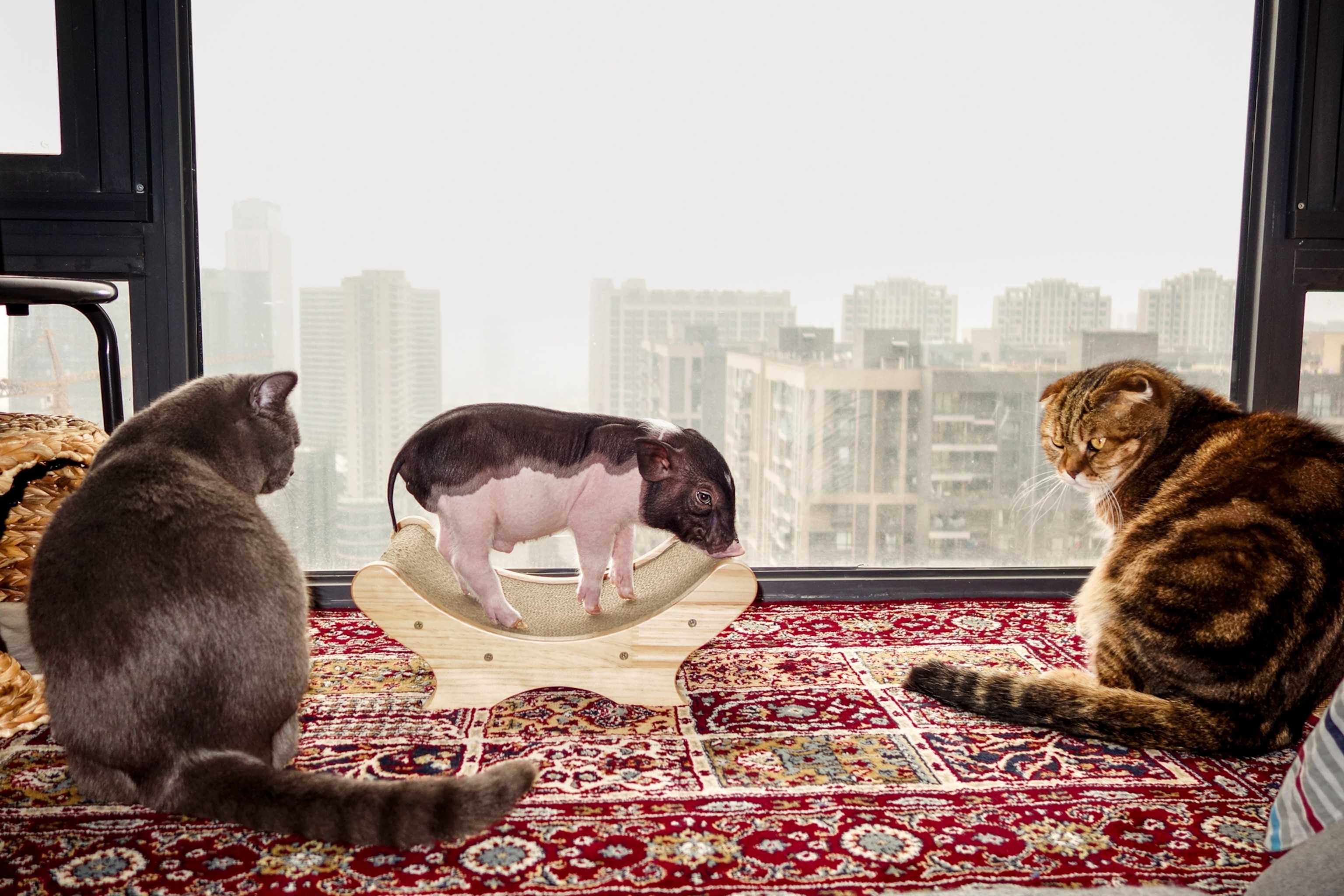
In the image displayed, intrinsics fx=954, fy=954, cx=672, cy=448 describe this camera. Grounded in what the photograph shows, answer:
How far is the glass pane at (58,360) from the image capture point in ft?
8.11

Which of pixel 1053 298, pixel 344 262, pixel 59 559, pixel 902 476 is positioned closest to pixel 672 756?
pixel 59 559

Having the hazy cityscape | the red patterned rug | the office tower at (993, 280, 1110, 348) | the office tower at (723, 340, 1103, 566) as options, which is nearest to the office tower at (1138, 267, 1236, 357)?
the hazy cityscape

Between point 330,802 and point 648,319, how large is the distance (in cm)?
174

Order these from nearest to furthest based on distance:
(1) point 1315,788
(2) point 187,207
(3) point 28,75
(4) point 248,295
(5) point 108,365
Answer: (1) point 1315,788 < (5) point 108,365 < (3) point 28,75 < (2) point 187,207 < (4) point 248,295

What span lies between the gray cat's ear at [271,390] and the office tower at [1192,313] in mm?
2337

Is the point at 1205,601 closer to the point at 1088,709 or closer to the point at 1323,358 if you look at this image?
the point at 1088,709

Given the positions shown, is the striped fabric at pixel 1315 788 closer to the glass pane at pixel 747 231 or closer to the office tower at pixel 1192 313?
the glass pane at pixel 747 231

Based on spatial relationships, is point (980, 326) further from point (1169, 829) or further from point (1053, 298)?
point (1169, 829)

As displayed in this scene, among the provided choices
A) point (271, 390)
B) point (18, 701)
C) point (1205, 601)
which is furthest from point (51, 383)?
point (1205, 601)

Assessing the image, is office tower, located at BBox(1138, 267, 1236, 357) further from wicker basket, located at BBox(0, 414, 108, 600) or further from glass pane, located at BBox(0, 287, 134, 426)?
glass pane, located at BBox(0, 287, 134, 426)

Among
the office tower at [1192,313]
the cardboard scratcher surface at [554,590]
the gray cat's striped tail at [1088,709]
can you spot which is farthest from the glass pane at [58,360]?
the office tower at [1192,313]

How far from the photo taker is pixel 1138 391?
1.87 metres

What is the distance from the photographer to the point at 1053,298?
275 cm

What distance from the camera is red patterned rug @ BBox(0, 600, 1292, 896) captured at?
1.23m
